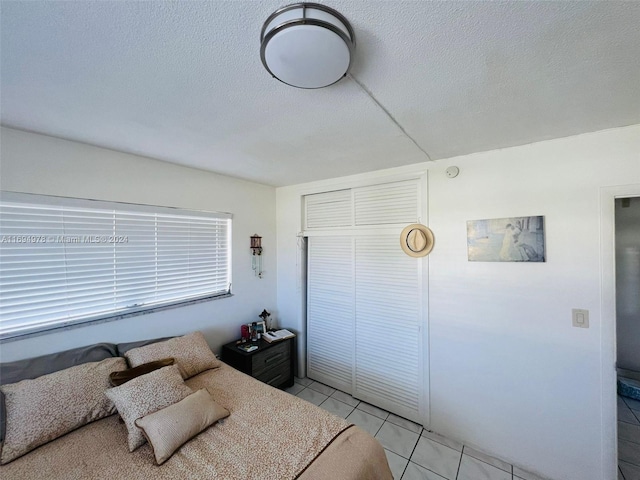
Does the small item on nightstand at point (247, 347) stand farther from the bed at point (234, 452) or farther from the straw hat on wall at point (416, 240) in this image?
the straw hat on wall at point (416, 240)

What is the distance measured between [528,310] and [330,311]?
182 cm

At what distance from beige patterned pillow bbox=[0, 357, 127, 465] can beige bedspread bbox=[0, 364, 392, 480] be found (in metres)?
0.05

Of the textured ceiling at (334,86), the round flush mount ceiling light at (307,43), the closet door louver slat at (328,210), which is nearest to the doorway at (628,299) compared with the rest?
the textured ceiling at (334,86)

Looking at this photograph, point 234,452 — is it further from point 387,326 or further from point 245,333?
point 387,326

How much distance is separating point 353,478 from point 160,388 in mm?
1230

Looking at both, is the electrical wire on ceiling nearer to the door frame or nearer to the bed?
the door frame

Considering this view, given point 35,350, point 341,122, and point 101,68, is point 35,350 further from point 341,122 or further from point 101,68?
point 341,122

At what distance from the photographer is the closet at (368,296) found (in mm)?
2385

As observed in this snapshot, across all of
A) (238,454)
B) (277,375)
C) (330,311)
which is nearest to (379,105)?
(238,454)

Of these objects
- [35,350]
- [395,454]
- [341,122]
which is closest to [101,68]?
[341,122]

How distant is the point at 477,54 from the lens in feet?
3.21

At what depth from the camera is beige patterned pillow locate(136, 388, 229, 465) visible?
1334 mm

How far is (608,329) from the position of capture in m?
1.62

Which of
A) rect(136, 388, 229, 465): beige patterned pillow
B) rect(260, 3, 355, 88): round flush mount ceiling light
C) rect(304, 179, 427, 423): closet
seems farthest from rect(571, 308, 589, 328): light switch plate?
rect(136, 388, 229, 465): beige patterned pillow
